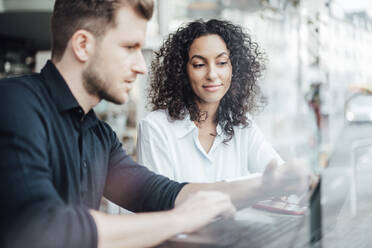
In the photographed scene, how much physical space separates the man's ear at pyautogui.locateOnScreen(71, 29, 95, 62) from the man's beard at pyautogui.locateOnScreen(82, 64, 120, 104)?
0.03 meters

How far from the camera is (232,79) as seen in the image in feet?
4.33

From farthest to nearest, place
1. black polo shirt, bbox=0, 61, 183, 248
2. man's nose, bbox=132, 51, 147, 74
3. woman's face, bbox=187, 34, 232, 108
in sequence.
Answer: woman's face, bbox=187, 34, 232, 108, man's nose, bbox=132, 51, 147, 74, black polo shirt, bbox=0, 61, 183, 248

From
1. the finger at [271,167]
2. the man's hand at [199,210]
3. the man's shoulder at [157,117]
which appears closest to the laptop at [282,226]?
the man's hand at [199,210]

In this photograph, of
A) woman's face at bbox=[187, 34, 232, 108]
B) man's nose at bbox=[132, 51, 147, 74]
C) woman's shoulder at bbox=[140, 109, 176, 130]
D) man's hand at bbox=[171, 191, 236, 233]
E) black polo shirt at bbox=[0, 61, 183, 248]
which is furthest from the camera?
woman's shoulder at bbox=[140, 109, 176, 130]

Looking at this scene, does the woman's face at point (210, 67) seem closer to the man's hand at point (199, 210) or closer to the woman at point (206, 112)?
the woman at point (206, 112)

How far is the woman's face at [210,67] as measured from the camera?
4.12 ft

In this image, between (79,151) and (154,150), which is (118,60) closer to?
(79,151)

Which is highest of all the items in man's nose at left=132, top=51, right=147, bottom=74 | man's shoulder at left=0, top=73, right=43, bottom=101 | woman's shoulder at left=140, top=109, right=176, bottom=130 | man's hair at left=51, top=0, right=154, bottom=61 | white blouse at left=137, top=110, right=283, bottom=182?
man's hair at left=51, top=0, right=154, bottom=61

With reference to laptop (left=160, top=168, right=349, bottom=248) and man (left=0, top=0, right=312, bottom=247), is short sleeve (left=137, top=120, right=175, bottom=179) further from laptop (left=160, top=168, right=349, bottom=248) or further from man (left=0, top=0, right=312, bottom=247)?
laptop (left=160, top=168, right=349, bottom=248)

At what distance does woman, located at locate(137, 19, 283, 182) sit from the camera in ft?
4.19

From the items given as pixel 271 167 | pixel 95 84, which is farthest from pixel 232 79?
pixel 95 84

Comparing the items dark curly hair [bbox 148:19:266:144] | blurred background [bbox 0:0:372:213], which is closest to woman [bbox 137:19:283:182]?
dark curly hair [bbox 148:19:266:144]

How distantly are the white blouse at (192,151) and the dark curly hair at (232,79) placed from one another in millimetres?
33

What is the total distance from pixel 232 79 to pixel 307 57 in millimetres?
526
